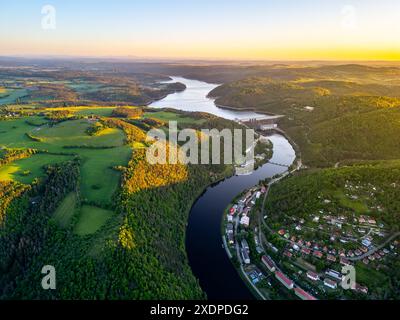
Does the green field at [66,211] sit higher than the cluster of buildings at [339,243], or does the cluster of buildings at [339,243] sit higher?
the green field at [66,211]

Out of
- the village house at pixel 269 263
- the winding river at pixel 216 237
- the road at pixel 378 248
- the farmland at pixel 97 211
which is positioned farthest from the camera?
the village house at pixel 269 263

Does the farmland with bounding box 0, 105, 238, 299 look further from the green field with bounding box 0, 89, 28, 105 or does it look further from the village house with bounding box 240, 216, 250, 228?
the green field with bounding box 0, 89, 28, 105

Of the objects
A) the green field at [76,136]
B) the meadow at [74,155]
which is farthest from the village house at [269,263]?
the green field at [76,136]

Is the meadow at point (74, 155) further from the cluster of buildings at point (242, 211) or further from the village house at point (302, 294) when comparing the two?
the village house at point (302, 294)

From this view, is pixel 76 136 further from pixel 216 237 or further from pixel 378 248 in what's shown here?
pixel 378 248
